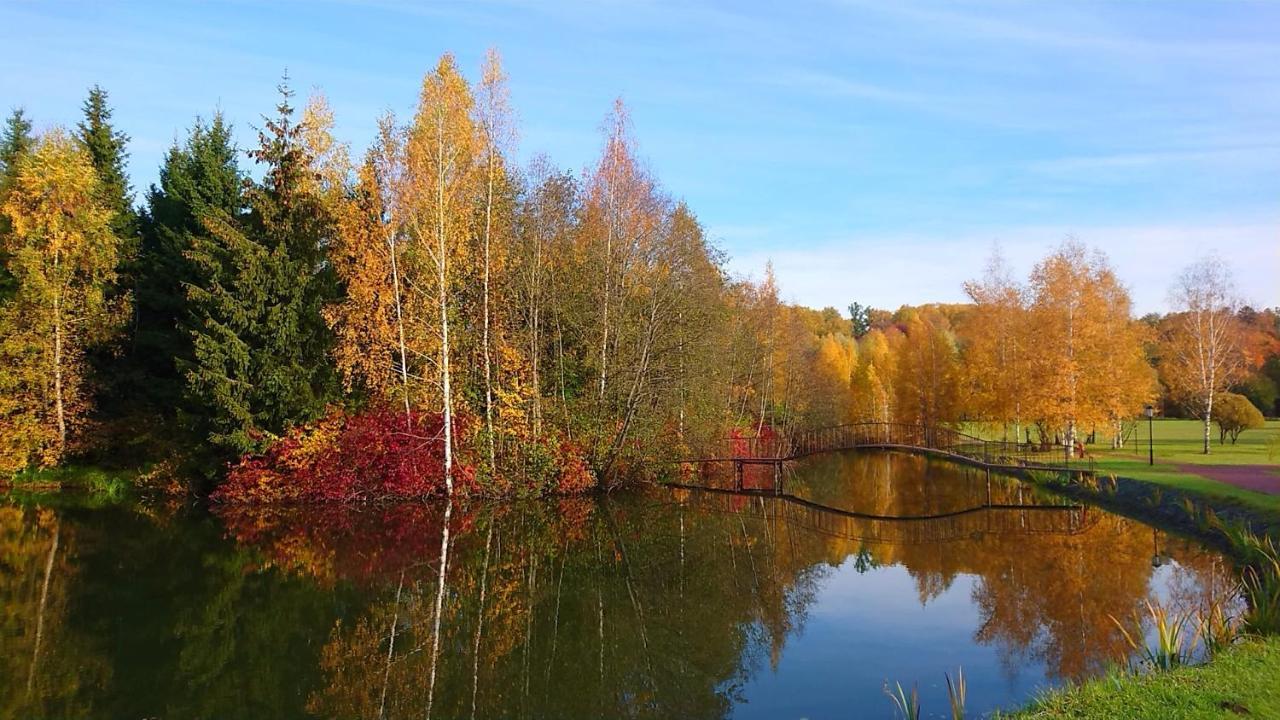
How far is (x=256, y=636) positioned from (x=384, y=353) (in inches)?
529

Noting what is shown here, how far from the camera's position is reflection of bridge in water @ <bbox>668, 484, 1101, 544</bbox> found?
62.7 ft

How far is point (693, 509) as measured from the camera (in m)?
23.3

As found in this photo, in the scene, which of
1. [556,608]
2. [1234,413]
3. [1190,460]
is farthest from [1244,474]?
[556,608]

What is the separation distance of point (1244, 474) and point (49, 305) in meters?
38.7

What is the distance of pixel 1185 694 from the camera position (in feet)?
22.1

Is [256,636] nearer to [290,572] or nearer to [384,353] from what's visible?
[290,572]

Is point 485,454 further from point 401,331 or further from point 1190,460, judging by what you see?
point 1190,460

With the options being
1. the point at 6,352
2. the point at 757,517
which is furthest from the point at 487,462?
the point at 6,352

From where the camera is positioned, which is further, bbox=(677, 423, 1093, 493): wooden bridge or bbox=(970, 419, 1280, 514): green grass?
bbox=(677, 423, 1093, 493): wooden bridge

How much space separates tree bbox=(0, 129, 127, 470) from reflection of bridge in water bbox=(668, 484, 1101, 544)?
891 inches

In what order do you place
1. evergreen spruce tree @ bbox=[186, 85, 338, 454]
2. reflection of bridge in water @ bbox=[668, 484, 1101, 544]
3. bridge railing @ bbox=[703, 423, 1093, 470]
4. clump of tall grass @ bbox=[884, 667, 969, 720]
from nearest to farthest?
clump of tall grass @ bbox=[884, 667, 969, 720] < reflection of bridge in water @ bbox=[668, 484, 1101, 544] < evergreen spruce tree @ bbox=[186, 85, 338, 454] < bridge railing @ bbox=[703, 423, 1093, 470]

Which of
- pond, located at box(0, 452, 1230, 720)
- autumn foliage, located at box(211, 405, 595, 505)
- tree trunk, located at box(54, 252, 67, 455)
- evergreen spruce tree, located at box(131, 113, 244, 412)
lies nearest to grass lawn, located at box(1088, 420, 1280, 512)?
pond, located at box(0, 452, 1230, 720)

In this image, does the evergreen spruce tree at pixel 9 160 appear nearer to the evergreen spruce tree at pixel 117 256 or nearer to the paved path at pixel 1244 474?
the evergreen spruce tree at pixel 117 256

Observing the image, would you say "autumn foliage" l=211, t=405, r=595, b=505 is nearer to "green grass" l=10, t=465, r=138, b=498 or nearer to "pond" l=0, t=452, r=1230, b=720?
"pond" l=0, t=452, r=1230, b=720
